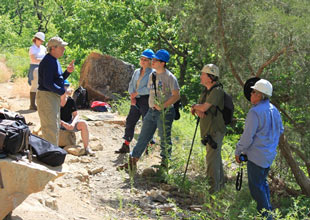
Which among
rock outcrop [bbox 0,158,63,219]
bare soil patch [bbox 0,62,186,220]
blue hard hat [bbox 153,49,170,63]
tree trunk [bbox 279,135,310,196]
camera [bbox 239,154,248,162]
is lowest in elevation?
bare soil patch [bbox 0,62,186,220]

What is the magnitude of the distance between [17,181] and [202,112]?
2813mm

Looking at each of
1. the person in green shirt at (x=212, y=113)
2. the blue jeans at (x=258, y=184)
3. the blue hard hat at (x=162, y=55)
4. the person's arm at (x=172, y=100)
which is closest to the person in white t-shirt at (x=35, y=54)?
the blue hard hat at (x=162, y=55)

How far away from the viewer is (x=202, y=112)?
6.50m

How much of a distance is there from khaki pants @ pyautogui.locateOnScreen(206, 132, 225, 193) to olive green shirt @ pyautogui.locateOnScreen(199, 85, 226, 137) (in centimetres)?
10

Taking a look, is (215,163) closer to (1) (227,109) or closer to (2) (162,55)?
(1) (227,109)

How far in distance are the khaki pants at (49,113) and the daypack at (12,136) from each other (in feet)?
7.65

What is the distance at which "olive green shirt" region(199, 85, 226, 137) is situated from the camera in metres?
6.41

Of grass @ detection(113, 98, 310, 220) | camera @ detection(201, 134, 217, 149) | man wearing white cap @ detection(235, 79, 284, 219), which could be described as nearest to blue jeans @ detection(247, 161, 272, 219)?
man wearing white cap @ detection(235, 79, 284, 219)

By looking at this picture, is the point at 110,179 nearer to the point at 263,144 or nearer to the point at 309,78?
the point at 263,144

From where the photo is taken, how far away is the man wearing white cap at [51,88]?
6.73 meters

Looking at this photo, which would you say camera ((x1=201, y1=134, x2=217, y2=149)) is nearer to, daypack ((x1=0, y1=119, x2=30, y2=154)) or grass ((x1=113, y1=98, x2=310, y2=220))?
grass ((x1=113, y1=98, x2=310, y2=220))

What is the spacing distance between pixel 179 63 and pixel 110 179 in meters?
9.94

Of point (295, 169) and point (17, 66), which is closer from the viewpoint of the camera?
point (295, 169)

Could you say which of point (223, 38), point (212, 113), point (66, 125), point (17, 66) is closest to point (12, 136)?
point (212, 113)
